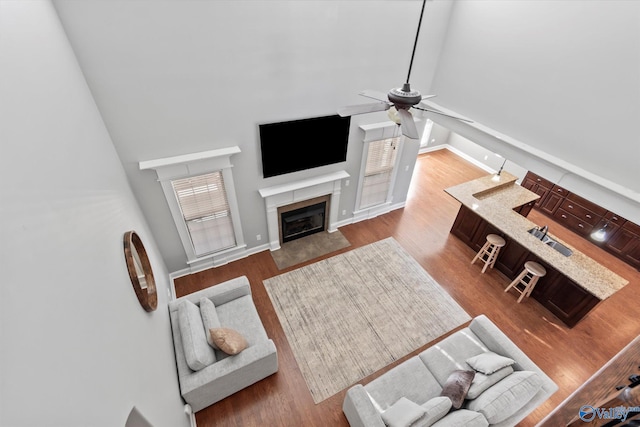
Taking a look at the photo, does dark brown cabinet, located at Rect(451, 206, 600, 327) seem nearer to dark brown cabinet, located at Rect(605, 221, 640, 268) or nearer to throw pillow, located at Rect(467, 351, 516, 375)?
throw pillow, located at Rect(467, 351, 516, 375)

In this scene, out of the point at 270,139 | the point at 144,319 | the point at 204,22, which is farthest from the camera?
the point at 270,139

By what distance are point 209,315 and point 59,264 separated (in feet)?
8.43

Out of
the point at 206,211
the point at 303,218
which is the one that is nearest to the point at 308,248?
the point at 303,218

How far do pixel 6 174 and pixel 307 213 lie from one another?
4863 mm

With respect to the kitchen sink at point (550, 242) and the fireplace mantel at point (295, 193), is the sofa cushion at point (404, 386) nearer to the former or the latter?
the fireplace mantel at point (295, 193)

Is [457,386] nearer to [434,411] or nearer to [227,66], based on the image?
[434,411]

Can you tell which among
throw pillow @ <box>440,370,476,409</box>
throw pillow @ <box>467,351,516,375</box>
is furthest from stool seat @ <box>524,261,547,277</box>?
throw pillow @ <box>440,370,476,409</box>

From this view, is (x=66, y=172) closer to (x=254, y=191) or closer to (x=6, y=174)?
(x=6, y=174)

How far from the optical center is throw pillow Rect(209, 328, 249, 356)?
3480mm

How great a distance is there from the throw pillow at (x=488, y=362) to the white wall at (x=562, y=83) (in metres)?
2.36

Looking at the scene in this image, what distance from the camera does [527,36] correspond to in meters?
4.06


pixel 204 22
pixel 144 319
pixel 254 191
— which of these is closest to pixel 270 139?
pixel 254 191

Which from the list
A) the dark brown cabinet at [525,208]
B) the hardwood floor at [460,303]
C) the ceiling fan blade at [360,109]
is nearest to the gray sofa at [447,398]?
the hardwood floor at [460,303]

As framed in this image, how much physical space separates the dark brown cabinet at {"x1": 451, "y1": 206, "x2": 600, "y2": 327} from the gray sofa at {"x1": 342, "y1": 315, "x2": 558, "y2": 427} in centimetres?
200
